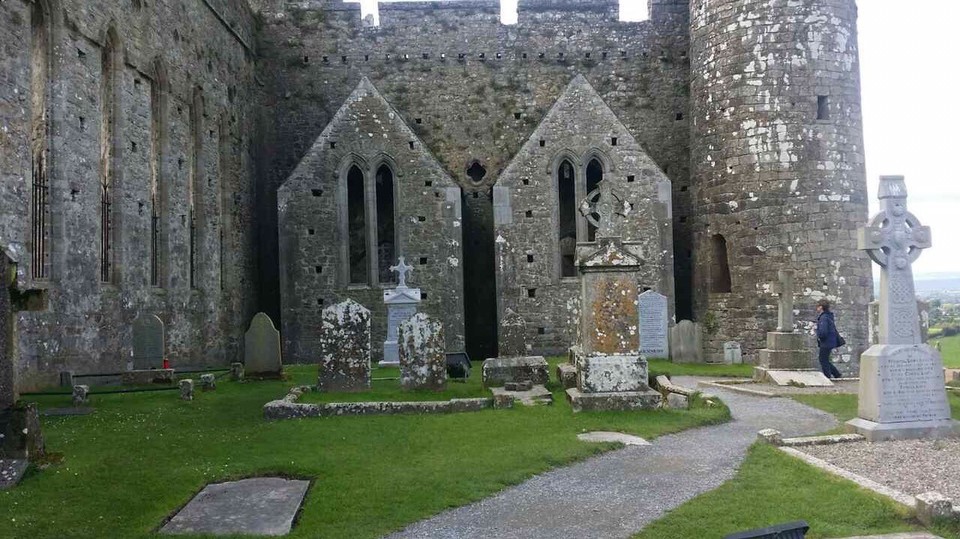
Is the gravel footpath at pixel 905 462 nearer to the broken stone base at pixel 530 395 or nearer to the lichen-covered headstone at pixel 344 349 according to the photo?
the broken stone base at pixel 530 395

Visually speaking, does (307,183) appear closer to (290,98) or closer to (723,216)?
(290,98)

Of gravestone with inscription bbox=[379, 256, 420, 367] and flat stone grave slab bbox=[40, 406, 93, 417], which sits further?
gravestone with inscription bbox=[379, 256, 420, 367]

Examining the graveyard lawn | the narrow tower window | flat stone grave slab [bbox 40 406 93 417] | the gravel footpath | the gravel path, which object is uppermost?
the narrow tower window

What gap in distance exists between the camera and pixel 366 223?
2016 cm

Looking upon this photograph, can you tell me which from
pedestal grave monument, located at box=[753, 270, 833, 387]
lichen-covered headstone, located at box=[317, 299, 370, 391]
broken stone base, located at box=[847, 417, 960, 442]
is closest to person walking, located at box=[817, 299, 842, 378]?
pedestal grave monument, located at box=[753, 270, 833, 387]

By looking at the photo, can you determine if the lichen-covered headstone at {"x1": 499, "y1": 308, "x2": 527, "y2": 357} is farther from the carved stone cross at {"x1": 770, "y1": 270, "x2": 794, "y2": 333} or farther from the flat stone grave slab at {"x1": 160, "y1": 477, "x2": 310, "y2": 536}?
the flat stone grave slab at {"x1": 160, "y1": 477, "x2": 310, "y2": 536}

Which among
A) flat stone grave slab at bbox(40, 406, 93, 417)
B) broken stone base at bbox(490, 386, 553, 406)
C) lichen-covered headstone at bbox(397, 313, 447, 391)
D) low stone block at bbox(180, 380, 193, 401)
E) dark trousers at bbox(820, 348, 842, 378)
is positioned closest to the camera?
flat stone grave slab at bbox(40, 406, 93, 417)

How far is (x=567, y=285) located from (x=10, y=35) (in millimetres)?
12544

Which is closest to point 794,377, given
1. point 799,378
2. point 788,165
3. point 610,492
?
point 799,378

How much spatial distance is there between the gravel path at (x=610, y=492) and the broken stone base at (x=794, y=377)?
3.87 meters

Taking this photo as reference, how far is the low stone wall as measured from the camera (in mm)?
9992

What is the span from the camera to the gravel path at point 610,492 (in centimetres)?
541

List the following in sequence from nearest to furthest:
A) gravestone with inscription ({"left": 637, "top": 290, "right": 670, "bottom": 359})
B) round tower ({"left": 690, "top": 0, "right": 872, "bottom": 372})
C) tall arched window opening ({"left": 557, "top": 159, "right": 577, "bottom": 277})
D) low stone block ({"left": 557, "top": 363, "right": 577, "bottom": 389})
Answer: low stone block ({"left": 557, "top": 363, "right": 577, "bottom": 389}) < round tower ({"left": 690, "top": 0, "right": 872, "bottom": 372}) < gravestone with inscription ({"left": 637, "top": 290, "right": 670, "bottom": 359}) < tall arched window opening ({"left": 557, "top": 159, "right": 577, "bottom": 277})

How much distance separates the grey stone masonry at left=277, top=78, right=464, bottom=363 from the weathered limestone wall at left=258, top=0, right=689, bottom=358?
8.15 feet
